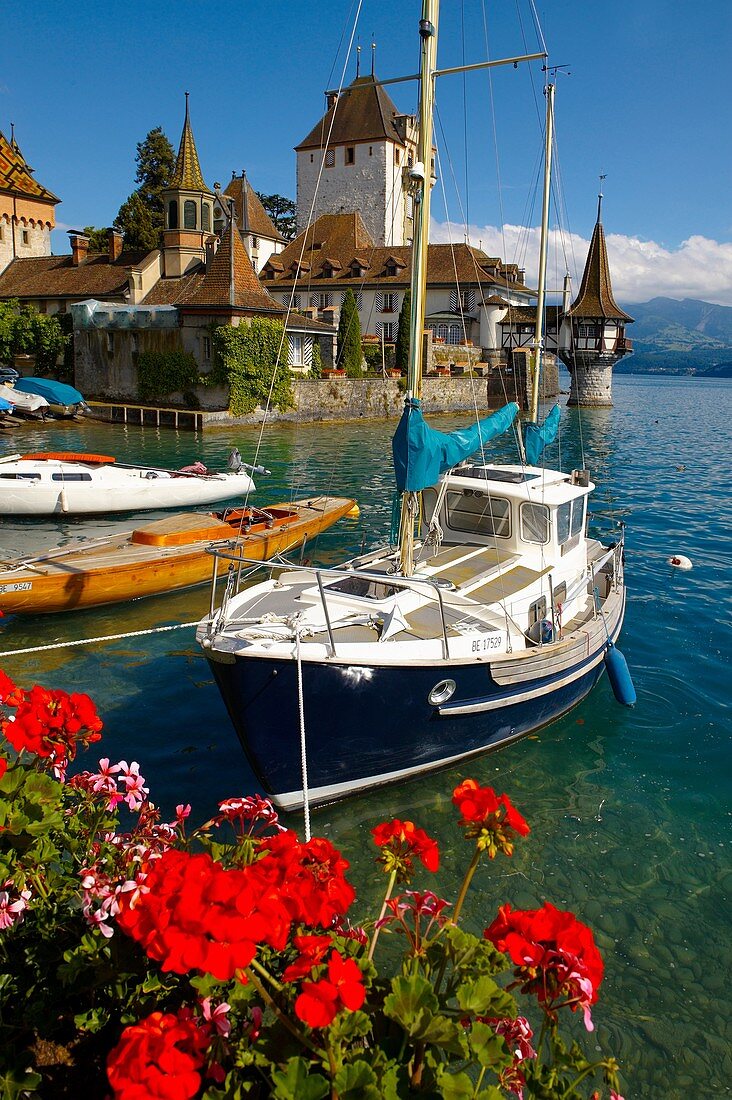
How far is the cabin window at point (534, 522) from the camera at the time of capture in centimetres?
1116

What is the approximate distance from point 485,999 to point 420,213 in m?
8.62

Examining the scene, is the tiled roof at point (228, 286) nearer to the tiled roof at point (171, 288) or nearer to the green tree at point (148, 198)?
the tiled roof at point (171, 288)

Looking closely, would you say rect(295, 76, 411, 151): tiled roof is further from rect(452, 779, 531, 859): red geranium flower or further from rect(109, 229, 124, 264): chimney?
rect(452, 779, 531, 859): red geranium flower

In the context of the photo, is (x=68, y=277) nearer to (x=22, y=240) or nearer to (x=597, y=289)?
(x=22, y=240)

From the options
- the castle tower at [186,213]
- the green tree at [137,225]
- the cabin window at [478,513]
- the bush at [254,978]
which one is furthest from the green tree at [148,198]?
the bush at [254,978]

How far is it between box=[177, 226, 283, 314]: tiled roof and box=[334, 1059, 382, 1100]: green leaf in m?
42.7

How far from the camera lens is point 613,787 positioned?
30.4ft

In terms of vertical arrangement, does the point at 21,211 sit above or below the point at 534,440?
above

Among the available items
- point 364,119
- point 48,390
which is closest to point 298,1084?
point 48,390

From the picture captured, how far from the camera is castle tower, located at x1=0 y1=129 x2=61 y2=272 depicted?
57031 mm

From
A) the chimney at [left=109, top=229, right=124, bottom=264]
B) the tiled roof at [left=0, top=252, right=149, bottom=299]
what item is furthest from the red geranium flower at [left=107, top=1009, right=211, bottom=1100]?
the chimney at [left=109, top=229, right=124, bottom=264]

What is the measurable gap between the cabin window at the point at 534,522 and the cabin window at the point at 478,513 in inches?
9.2

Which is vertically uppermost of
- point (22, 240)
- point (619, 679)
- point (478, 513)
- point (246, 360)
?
point (22, 240)

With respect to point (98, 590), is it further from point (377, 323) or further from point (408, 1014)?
point (377, 323)
